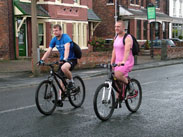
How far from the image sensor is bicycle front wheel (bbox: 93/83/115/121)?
6328mm

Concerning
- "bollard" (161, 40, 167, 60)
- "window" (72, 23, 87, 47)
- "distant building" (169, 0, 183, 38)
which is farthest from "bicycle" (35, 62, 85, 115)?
"distant building" (169, 0, 183, 38)

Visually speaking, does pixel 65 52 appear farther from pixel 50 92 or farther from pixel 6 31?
pixel 6 31

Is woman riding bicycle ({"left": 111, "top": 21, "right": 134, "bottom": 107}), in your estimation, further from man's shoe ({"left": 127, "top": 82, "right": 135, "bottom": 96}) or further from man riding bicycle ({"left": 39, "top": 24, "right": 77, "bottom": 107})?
man riding bicycle ({"left": 39, "top": 24, "right": 77, "bottom": 107})

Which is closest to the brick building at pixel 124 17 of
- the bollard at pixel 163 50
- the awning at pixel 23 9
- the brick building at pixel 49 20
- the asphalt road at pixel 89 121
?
the brick building at pixel 49 20

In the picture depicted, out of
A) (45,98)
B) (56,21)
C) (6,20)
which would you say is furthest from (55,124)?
(56,21)

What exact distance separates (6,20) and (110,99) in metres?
17.4

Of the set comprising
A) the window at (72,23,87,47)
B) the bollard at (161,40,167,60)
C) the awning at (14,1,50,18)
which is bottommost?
the bollard at (161,40,167,60)

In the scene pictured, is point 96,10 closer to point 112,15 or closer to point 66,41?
point 112,15

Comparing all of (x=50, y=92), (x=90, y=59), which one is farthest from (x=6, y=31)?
(x=50, y=92)

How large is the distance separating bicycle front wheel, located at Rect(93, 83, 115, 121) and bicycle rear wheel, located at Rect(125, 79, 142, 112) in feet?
2.05

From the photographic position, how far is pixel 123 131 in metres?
5.84

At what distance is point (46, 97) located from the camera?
704cm

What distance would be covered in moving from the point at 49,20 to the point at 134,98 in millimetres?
18656

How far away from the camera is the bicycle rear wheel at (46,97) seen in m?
6.91
